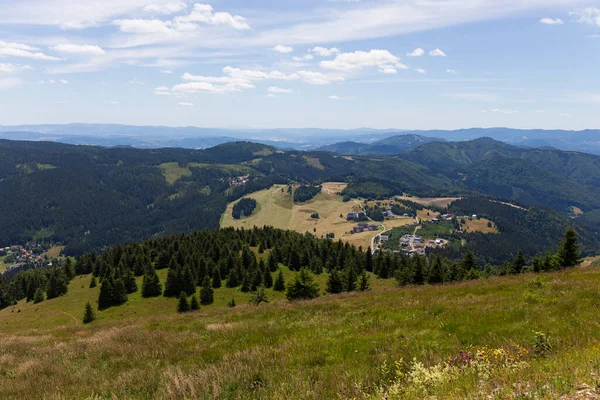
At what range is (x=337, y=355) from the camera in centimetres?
941

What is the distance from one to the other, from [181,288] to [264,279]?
1851 centimetres

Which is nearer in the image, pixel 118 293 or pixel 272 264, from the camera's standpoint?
pixel 118 293

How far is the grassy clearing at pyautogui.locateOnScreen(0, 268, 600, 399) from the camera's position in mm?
5886

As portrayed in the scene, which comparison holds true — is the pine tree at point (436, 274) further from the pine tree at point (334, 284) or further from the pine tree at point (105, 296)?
the pine tree at point (105, 296)

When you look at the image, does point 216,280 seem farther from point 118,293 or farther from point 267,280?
point 118,293

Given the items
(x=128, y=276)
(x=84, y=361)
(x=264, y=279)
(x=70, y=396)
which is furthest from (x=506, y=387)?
(x=128, y=276)

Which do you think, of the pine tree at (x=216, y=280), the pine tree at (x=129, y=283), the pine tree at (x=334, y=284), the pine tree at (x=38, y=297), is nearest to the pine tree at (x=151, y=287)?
the pine tree at (x=129, y=283)

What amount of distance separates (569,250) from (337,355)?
5655 centimetres

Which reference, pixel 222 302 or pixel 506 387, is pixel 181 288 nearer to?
pixel 222 302

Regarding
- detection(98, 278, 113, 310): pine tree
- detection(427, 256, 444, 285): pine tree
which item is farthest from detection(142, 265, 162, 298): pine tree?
detection(427, 256, 444, 285): pine tree

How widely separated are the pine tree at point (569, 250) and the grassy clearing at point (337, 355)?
39.8m

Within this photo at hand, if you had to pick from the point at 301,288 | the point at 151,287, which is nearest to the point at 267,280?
the point at 301,288

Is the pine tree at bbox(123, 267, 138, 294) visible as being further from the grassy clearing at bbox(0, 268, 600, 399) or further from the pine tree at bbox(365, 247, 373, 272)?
the pine tree at bbox(365, 247, 373, 272)

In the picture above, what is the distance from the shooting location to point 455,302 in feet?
52.2
